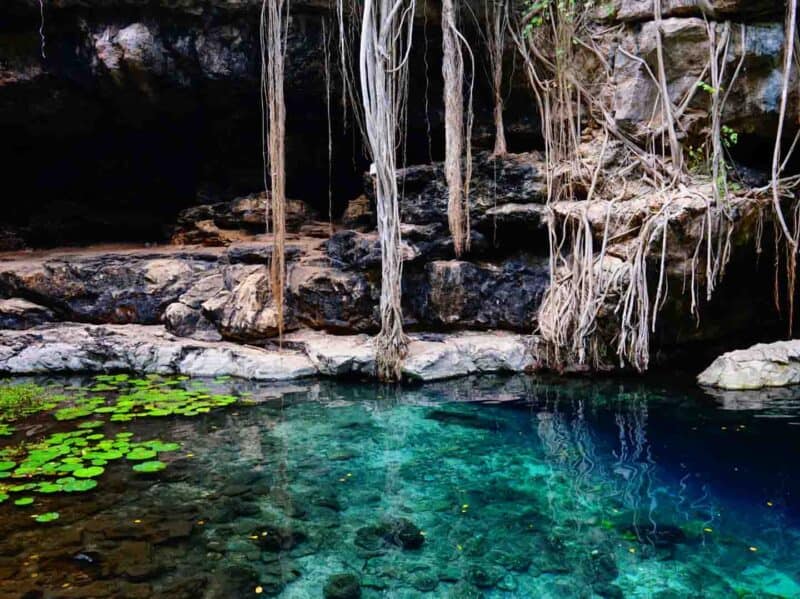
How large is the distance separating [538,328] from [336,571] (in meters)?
3.80

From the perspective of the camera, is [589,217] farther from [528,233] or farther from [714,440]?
[714,440]

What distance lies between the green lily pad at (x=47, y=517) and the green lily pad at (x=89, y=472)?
0.42m

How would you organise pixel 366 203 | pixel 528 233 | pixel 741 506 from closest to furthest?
1. pixel 741 506
2. pixel 528 233
3. pixel 366 203

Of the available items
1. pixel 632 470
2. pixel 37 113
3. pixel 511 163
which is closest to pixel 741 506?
pixel 632 470

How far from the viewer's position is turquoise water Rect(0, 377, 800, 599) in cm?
216

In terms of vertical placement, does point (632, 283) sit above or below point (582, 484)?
above

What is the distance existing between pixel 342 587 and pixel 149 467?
1600mm

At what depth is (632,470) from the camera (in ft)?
10.4

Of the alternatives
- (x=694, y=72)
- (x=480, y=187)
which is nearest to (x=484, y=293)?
(x=480, y=187)

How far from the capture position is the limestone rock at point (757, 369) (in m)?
4.90

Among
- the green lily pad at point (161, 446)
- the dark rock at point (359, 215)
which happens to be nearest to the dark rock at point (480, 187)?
the dark rock at point (359, 215)

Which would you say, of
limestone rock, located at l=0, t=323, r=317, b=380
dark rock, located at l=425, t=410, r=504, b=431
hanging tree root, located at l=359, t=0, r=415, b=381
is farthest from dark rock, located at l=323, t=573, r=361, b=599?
limestone rock, located at l=0, t=323, r=317, b=380

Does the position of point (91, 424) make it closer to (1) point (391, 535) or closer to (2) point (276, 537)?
(2) point (276, 537)

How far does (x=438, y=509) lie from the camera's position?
2791mm
